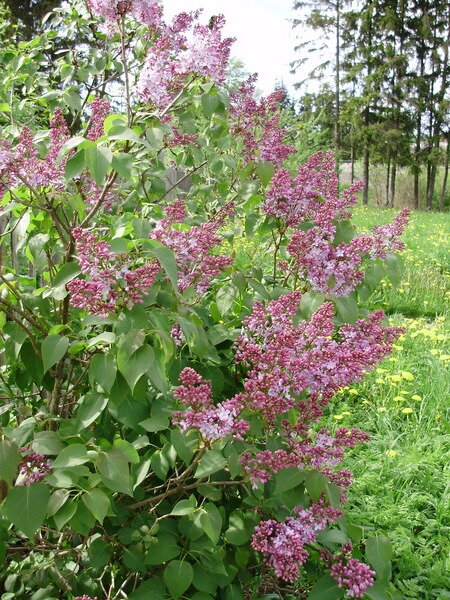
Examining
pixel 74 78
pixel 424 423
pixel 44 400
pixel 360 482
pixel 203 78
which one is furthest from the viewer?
pixel 424 423

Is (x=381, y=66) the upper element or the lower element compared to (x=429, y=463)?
upper

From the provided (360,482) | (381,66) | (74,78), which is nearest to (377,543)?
(360,482)

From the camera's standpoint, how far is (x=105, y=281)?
1.19 metres

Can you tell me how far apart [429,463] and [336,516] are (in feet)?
5.76

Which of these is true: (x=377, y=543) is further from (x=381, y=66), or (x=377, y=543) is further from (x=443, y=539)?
(x=381, y=66)

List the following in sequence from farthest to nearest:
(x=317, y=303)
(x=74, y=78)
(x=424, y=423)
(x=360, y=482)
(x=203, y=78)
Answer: (x=424, y=423) < (x=360, y=482) < (x=74, y=78) < (x=203, y=78) < (x=317, y=303)

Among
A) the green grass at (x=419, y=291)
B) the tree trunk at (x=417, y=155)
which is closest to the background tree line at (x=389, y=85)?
the tree trunk at (x=417, y=155)

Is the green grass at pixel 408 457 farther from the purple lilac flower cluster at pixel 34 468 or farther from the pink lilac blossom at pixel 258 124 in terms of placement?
the purple lilac flower cluster at pixel 34 468

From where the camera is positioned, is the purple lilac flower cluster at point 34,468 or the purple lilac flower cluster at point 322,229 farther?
the purple lilac flower cluster at point 322,229

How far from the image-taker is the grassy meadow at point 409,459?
2322 millimetres

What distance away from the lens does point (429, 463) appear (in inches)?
114

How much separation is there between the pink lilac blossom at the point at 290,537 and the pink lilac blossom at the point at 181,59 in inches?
45.0

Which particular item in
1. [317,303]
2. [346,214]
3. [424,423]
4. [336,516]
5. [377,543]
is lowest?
[424,423]

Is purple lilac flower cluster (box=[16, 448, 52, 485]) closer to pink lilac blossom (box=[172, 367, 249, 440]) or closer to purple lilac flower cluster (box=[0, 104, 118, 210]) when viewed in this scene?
pink lilac blossom (box=[172, 367, 249, 440])
